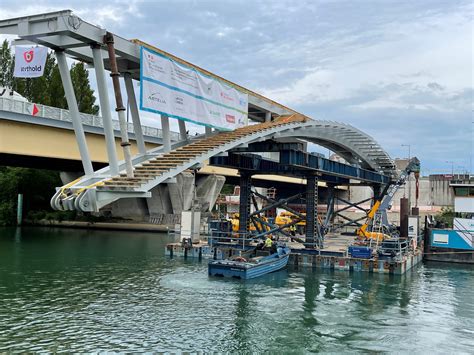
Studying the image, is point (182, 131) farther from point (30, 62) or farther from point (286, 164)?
point (30, 62)

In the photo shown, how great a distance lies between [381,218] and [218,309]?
25.5 metres

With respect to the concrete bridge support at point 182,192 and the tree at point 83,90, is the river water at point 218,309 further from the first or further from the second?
the tree at point 83,90

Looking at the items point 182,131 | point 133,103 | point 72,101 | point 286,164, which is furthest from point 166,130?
point 286,164

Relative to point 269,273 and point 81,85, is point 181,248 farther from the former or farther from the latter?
point 81,85

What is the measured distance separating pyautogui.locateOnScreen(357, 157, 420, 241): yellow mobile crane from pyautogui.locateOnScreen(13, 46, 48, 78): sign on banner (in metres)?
29.8

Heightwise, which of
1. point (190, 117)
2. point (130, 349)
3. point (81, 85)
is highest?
point (81, 85)

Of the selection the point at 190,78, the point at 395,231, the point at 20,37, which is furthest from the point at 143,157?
the point at 395,231

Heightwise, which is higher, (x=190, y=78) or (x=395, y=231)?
(x=190, y=78)

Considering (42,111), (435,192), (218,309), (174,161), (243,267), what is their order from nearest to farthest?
(218,309)
(174,161)
(243,267)
(42,111)
(435,192)

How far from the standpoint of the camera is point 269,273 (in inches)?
1356

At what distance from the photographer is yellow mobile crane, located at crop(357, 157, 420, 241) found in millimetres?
44656

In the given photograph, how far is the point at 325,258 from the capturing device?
124ft

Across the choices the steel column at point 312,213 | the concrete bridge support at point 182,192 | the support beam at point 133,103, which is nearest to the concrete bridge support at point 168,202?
the concrete bridge support at point 182,192

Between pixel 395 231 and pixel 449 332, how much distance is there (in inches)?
1277
